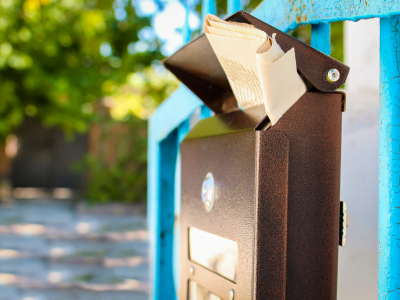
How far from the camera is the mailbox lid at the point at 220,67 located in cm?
66

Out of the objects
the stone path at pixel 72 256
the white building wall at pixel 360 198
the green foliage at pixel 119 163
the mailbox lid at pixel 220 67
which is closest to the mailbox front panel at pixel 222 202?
the mailbox lid at pixel 220 67

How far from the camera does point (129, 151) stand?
24.1ft

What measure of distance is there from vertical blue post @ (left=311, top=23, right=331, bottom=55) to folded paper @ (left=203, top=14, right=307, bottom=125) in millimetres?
194

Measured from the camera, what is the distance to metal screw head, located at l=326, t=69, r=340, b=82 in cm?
67

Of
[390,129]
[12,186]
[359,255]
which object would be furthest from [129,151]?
[390,129]

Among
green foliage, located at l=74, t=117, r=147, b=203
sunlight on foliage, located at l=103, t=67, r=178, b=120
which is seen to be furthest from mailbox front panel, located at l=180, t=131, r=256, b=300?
sunlight on foliage, located at l=103, t=67, r=178, b=120

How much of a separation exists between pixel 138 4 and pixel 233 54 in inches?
228

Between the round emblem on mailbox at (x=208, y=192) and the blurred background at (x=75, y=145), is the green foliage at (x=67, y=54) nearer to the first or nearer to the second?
the blurred background at (x=75, y=145)

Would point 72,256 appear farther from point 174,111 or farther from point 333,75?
point 333,75

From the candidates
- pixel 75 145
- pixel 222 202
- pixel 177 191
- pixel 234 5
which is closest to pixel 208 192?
pixel 222 202

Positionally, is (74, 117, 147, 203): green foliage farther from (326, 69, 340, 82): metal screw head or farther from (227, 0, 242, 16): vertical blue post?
(326, 69, 340, 82): metal screw head

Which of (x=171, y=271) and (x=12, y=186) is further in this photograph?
(x=12, y=186)

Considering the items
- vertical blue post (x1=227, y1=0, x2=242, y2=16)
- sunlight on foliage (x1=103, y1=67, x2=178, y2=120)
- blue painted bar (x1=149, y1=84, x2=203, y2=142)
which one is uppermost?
sunlight on foliage (x1=103, y1=67, x2=178, y2=120)

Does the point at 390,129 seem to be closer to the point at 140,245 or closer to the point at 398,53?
the point at 398,53
